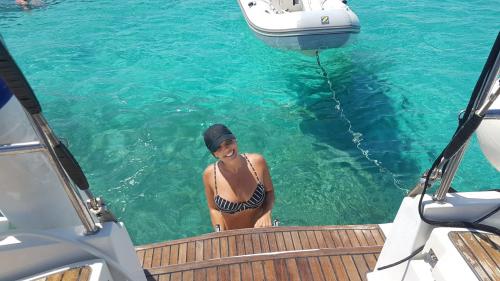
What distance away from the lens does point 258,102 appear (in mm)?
6168

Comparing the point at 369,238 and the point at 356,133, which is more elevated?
the point at 369,238

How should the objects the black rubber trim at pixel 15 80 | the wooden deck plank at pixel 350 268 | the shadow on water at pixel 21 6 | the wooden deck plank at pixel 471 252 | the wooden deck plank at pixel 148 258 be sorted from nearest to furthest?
the black rubber trim at pixel 15 80 → the wooden deck plank at pixel 471 252 → the wooden deck plank at pixel 350 268 → the wooden deck plank at pixel 148 258 → the shadow on water at pixel 21 6

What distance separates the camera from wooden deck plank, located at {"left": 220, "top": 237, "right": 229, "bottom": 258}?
2648 mm

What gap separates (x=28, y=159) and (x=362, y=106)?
17.8 feet

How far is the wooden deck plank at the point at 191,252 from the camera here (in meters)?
2.64

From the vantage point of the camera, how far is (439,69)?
680 centimetres

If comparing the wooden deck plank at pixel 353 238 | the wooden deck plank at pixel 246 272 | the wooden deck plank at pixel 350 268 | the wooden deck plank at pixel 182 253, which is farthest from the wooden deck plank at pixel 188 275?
the wooden deck plank at pixel 353 238

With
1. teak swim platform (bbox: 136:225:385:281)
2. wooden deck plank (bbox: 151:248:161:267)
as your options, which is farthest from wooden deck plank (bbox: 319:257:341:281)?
wooden deck plank (bbox: 151:248:161:267)

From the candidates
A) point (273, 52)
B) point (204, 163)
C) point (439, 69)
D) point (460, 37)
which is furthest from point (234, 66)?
point (460, 37)

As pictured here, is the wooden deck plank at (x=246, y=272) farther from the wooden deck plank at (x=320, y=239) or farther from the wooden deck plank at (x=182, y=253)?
the wooden deck plank at (x=320, y=239)

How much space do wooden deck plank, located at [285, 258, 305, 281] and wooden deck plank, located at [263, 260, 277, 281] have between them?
112 mm

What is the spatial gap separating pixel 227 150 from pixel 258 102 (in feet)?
12.0

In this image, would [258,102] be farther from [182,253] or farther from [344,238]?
[182,253]

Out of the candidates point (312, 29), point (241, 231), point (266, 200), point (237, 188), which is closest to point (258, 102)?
point (312, 29)
